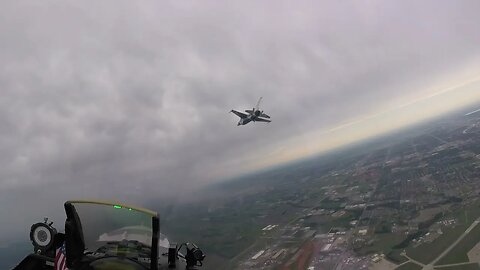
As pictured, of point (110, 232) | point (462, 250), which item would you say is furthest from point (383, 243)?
point (110, 232)

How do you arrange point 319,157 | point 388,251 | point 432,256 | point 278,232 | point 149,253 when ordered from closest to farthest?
point 149,253 → point 432,256 → point 388,251 → point 278,232 → point 319,157

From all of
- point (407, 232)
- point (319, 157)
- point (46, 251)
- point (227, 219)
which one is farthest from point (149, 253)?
point (319, 157)

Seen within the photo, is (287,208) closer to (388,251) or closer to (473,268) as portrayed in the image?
(388,251)

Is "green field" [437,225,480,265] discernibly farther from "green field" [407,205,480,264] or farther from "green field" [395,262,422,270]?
"green field" [395,262,422,270]

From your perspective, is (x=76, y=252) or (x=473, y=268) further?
(x=473, y=268)

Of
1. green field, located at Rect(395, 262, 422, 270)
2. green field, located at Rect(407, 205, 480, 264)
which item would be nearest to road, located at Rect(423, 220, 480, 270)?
green field, located at Rect(407, 205, 480, 264)

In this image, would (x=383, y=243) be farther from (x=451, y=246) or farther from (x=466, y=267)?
(x=466, y=267)

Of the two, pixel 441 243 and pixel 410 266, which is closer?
pixel 410 266

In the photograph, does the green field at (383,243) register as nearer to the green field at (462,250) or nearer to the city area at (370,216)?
the city area at (370,216)
